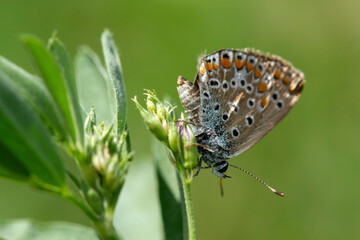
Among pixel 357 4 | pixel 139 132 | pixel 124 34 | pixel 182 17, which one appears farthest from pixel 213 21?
pixel 357 4

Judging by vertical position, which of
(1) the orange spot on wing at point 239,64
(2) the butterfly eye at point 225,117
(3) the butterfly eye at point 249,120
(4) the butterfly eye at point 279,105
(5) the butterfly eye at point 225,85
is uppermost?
(1) the orange spot on wing at point 239,64

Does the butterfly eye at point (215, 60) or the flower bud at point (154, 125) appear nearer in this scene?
the flower bud at point (154, 125)

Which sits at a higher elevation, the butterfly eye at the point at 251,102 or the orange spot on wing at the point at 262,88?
the orange spot on wing at the point at 262,88

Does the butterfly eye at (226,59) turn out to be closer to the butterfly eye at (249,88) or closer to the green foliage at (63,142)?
the butterfly eye at (249,88)

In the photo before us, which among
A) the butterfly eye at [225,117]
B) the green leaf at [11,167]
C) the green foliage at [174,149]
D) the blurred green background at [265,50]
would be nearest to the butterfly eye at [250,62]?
the butterfly eye at [225,117]

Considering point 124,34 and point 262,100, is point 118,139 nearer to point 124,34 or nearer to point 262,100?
point 262,100

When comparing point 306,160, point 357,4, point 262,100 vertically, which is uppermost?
point 357,4

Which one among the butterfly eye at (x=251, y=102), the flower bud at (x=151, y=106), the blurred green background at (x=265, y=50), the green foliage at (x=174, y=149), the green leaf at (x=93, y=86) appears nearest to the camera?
the green foliage at (x=174, y=149)

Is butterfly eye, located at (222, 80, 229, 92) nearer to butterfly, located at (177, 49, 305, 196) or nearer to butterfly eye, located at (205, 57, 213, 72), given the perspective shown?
butterfly, located at (177, 49, 305, 196)
